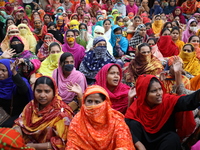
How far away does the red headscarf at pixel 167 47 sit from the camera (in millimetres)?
5738

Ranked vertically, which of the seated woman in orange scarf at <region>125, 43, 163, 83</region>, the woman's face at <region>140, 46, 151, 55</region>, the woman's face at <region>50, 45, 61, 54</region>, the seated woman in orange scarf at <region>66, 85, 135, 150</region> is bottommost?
the seated woman in orange scarf at <region>66, 85, 135, 150</region>

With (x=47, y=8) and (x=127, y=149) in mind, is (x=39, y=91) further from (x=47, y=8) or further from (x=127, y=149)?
(x=47, y=8)

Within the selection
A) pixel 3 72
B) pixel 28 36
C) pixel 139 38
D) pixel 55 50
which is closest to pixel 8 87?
pixel 3 72

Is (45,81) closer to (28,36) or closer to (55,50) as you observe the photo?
(55,50)

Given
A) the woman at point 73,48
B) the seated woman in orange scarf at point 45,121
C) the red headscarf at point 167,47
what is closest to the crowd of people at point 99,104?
the seated woman in orange scarf at point 45,121

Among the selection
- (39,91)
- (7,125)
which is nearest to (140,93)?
(39,91)

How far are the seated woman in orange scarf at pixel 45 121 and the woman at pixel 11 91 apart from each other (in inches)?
21.3

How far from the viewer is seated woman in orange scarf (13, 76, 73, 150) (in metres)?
2.19

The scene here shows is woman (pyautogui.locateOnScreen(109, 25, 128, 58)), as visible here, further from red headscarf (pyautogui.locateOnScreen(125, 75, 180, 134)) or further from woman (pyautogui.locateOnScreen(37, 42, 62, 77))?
red headscarf (pyautogui.locateOnScreen(125, 75, 180, 134))

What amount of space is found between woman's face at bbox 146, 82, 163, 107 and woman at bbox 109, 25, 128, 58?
10.8 feet

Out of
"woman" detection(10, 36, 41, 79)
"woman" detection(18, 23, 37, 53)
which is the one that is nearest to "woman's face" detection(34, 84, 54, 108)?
"woman" detection(10, 36, 41, 79)

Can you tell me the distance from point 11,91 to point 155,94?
76.4 inches

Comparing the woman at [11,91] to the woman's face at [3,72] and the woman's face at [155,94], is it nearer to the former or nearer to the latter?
the woman's face at [3,72]

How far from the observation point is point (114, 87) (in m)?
3.07
